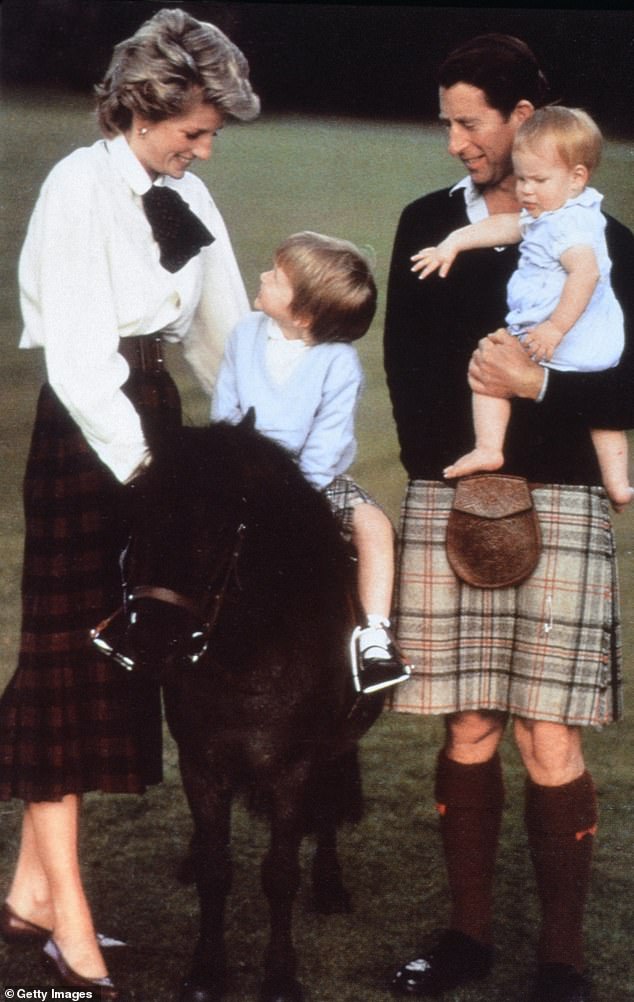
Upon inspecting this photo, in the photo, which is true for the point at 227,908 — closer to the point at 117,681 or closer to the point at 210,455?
the point at 117,681

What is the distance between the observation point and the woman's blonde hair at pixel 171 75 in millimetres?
3748

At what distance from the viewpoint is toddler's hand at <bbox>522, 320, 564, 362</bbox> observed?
12.5ft

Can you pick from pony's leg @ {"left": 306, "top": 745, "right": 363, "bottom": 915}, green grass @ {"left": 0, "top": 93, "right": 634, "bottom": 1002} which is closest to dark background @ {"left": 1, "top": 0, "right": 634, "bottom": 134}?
green grass @ {"left": 0, "top": 93, "right": 634, "bottom": 1002}

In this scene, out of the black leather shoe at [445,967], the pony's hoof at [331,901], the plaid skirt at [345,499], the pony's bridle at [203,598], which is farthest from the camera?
the pony's hoof at [331,901]

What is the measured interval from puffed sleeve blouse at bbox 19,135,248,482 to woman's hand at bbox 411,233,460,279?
22.3 inches

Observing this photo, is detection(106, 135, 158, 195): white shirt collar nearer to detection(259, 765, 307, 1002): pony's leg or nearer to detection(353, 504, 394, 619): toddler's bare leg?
detection(353, 504, 394, 619): toddler's bare leg

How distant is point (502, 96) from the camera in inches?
151

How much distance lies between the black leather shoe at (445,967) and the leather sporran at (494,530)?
37.6 inches

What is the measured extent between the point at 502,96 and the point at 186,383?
1.02 metres

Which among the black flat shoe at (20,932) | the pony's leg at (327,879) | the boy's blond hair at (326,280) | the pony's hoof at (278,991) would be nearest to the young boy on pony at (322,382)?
the boy's blond hair at (326,280)

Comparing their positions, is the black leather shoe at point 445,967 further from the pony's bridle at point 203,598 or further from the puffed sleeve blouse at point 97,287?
the puffed sleeve blouse at point 97,287

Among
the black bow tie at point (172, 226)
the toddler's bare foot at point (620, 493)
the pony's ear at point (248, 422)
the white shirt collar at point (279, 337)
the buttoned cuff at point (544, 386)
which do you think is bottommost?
the toddler's bare foot at point (620, 493)

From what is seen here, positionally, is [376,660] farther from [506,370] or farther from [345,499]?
[506,370]

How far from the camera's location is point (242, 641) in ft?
12.2
